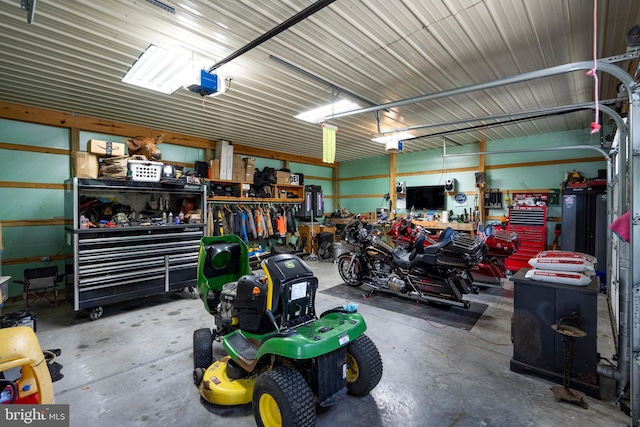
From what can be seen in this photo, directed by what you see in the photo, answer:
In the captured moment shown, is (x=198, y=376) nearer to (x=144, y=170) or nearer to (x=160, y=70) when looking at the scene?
(x=144, y=170)

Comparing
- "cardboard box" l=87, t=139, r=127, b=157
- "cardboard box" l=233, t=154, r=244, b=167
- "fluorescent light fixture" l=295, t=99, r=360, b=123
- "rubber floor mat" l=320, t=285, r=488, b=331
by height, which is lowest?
"rubber floor mat" l=320, t=285, r=488, b=331

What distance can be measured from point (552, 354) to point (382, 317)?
179 centimetres

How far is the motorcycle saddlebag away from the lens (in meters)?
2.04

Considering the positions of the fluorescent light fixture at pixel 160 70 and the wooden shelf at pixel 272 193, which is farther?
the wooden shelf at pixel 272 193

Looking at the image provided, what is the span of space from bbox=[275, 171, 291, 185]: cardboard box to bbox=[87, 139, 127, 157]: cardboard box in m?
3.93

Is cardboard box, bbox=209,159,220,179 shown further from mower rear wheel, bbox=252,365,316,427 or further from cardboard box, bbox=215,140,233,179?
mower rear wheel, bbox=252,365,316,427

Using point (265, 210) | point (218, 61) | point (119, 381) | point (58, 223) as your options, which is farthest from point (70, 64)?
point (265, 210)

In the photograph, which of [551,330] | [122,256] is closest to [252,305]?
[551,330]

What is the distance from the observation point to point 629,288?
1912 millimetres

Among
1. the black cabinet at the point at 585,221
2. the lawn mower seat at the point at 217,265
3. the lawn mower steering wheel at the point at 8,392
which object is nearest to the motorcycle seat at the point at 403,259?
the lawn mower seat at the point at 217,265

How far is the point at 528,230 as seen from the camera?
5.83 m

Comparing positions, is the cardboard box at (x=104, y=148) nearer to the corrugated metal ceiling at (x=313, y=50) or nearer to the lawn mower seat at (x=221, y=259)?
the corrugated metal ceiling at (x=313, y=50)

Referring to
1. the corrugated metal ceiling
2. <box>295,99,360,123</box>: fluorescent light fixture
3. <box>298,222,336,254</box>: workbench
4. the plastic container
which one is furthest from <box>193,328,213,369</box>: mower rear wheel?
<box>298,222,336,254</box>: workbench
